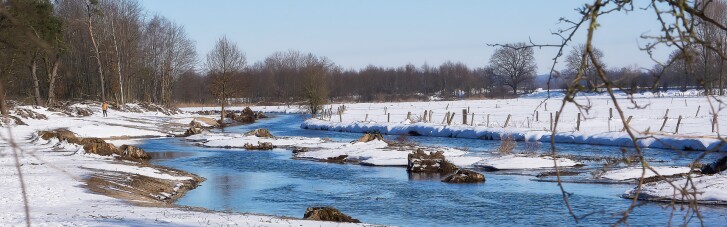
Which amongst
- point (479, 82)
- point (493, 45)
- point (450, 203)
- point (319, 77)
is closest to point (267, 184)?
point (450, 203)

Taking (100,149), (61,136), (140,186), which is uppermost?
(61,136)

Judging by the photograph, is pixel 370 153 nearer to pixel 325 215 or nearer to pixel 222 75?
pixel 325 215

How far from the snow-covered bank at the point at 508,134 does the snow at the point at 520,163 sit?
377 cm

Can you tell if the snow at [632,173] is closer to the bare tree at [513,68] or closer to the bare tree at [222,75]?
the bare tree at [222,75]

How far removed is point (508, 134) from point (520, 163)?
47.1 feet

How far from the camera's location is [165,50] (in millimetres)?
92750

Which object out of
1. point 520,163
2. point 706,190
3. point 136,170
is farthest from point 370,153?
point 706,190

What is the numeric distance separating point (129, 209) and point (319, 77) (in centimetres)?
5861

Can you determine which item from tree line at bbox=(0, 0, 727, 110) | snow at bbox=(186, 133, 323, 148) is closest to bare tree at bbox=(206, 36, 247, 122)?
tree line at bbox=(0, 0, 727, 110)

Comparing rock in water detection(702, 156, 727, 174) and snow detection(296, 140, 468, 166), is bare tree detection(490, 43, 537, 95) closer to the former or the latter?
snow detection(296, 140, 468, 166)

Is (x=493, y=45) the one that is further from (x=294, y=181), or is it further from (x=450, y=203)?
(x=294, y=181)

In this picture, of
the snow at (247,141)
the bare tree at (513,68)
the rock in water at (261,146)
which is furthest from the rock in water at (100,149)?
the bare tree at (513,68)

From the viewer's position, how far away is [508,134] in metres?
41.5

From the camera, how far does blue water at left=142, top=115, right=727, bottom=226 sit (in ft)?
53.5
